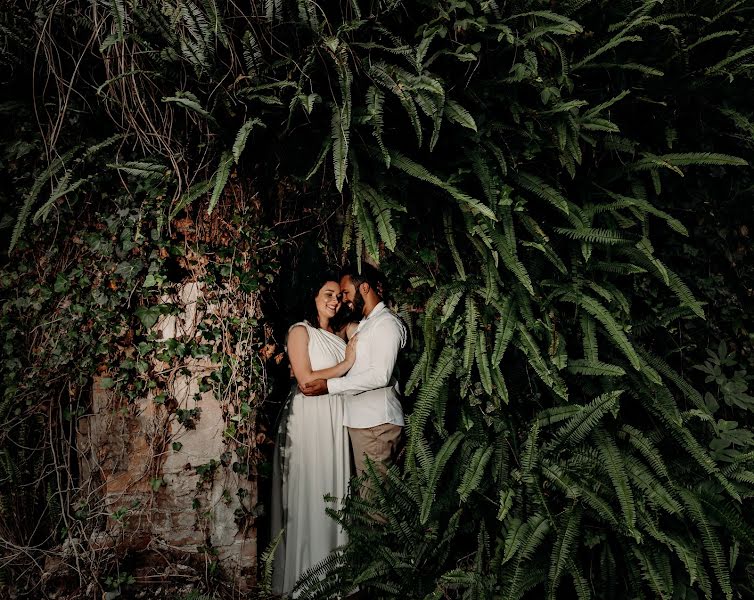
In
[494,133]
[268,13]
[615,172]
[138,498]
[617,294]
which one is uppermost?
[268,13]

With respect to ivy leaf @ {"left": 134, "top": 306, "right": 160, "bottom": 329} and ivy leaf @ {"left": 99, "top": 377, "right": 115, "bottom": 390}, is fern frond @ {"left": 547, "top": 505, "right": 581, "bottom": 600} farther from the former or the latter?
ivy leaf @ {"left": 99, "top": 377, "right": 115, "bottom": 390}

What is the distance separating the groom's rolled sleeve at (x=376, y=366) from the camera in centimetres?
410

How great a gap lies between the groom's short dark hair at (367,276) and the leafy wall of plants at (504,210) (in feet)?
0.81

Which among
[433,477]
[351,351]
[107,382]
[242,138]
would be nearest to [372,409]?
[351,351]

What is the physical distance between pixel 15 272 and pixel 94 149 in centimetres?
106

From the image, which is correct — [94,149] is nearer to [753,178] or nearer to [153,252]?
[153,252]

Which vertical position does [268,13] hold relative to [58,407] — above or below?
above

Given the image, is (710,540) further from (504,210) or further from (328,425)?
(328,425)

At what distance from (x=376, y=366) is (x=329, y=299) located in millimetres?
656

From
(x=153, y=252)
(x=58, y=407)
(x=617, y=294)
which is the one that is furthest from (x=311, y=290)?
(x=617, y=294)

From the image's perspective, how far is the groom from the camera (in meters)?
4.12

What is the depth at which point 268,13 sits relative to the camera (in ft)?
11.3

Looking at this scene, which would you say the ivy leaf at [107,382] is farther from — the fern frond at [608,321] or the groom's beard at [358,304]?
the fern frond at [608,321]

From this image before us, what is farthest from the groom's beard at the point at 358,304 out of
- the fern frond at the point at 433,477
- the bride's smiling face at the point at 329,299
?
the fern frond at the point at 433,477
